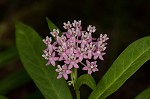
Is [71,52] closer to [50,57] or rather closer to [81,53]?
[81,53]

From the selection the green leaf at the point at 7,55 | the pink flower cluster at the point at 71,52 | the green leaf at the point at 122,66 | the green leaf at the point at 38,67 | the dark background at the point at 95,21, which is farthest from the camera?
the dark background at the point at 95,21

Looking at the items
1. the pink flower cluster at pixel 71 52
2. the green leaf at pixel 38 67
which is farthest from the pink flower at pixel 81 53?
the green leaf at pixel 38 67

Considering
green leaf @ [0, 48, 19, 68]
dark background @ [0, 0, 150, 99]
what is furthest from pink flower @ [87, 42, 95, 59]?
dark background @ [0, 0, 150, 99]

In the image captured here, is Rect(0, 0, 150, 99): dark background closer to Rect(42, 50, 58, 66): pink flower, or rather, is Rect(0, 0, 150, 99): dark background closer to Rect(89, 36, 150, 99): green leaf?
Rect(42, 50, 58, 66): pink flower

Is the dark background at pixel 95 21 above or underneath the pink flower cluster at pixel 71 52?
above

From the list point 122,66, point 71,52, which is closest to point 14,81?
point 71,52

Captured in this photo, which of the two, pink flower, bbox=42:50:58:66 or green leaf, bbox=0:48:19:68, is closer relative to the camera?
pink flower, bbox=42:50:58:66

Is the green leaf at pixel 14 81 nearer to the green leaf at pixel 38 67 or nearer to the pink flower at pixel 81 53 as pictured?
the green leaf at pixel 38 67
